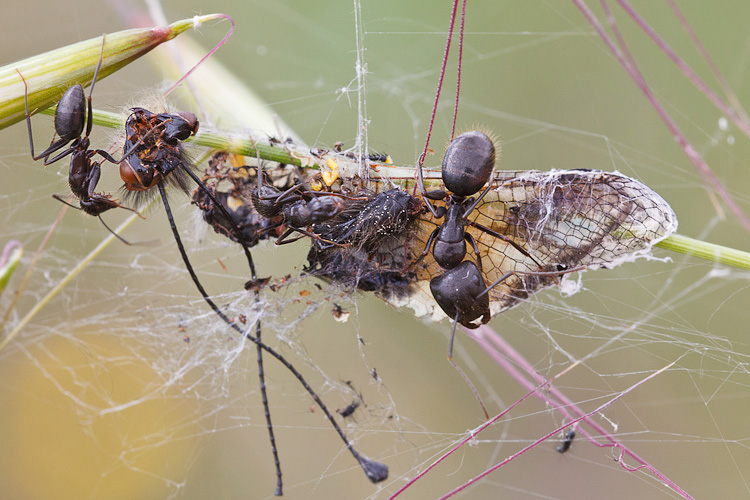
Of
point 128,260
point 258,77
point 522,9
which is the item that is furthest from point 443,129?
point 128,260

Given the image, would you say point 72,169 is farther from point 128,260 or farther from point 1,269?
point 128,260

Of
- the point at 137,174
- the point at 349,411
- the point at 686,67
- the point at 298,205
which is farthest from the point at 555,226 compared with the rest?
the point at 137,174

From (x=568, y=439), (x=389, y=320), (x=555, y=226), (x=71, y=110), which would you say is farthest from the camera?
(x=389, y=320)

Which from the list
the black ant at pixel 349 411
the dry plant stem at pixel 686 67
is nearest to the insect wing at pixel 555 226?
the dry plant stem at pixel 686 67

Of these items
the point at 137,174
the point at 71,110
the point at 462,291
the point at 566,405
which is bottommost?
the point at 566,405

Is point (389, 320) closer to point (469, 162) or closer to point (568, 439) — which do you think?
point (568, 439)

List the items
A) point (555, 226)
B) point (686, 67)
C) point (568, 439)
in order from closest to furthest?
point (686, 67) → point (555, 226) → point (568, 439)
